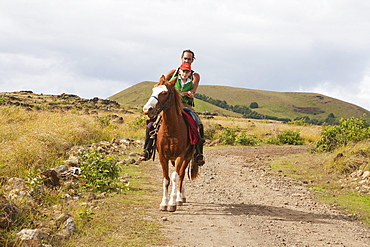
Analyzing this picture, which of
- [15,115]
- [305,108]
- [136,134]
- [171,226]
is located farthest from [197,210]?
[305,108]

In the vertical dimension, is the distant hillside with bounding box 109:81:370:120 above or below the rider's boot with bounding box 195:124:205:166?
above

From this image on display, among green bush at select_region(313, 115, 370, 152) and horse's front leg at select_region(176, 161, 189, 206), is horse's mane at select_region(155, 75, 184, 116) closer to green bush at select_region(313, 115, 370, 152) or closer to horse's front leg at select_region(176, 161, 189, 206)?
horse's front leg at select_region(176, 161, 189, 206)

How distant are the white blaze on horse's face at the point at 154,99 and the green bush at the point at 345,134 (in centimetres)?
1278

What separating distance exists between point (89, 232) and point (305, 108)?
187 meters

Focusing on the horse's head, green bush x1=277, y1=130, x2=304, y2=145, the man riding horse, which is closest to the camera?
the horse's head

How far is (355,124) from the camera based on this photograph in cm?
1872

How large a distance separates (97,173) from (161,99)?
3625 millimetres

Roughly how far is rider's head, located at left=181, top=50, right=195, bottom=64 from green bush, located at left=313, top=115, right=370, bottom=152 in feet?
37.3

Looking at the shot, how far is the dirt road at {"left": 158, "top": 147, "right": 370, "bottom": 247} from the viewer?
651 cm

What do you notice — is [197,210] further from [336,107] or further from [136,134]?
[336,107]

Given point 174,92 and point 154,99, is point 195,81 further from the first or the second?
point 154,99

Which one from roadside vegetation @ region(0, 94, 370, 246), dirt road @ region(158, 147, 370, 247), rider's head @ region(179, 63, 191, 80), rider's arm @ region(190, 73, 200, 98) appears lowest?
dirt road @ region(158, 147, 370, 247)

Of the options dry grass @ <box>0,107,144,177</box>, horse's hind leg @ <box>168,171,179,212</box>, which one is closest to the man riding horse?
horse's hind leg @ <box>168,171,179,212</box>

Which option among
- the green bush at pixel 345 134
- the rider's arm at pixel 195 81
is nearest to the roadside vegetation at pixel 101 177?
the green bush at pixel 345 134
